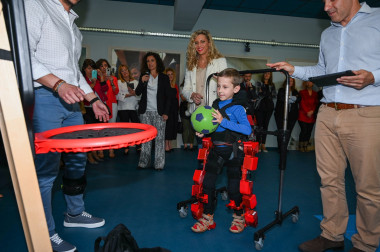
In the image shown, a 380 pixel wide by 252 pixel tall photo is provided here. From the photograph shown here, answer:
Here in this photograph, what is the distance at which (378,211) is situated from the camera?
5.26 feet

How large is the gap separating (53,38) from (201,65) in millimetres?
1471

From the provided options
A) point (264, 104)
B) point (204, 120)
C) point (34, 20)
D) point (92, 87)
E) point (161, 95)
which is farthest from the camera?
point (264, 104)

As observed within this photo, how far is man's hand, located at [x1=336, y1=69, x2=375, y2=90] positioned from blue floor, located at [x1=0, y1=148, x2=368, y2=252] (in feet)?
4.01

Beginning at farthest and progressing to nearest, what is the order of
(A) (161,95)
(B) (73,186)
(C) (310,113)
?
(C) (310,113) → (A) (161,95) → (B) (73,186)

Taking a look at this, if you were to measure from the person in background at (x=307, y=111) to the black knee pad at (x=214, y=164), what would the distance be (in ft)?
15.7

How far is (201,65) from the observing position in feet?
8.80

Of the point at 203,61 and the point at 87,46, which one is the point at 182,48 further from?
the point at 203,61

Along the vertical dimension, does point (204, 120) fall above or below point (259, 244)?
above

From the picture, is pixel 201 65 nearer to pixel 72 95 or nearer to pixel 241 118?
pixel 241 118

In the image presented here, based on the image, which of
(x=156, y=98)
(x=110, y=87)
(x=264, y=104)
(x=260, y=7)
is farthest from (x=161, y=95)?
(x=260, y=7)

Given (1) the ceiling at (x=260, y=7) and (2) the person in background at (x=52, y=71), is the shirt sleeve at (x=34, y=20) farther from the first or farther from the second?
(1) the ceiling at (x=260, y=7)

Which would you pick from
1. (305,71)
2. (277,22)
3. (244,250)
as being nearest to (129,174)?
(244,250)

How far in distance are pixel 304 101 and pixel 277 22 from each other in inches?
91.3

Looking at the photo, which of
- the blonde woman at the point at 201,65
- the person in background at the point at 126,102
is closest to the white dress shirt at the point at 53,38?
the blonde woman at the point at 201,65
